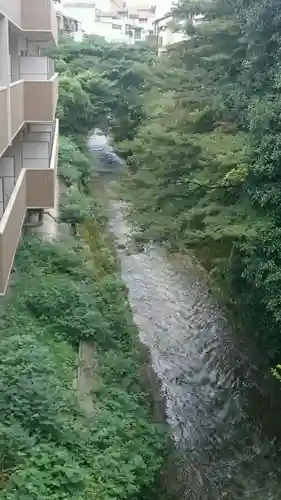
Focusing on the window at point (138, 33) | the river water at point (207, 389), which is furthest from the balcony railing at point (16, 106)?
the window at point (138, 33)

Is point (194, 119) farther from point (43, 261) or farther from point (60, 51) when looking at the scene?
point (60, 51)

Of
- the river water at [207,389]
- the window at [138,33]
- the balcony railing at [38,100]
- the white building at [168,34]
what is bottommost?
the river water at [207,389]

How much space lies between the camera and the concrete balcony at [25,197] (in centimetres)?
798

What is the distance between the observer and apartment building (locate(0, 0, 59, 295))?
858 cm

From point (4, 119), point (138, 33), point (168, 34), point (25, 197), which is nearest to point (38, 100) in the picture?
point (25, 197)

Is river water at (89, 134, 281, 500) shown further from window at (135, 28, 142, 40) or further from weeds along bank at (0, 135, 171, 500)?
window at (135, 28, 142, 40)

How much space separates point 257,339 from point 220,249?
7.14 feet

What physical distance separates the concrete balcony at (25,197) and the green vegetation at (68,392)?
0.98m

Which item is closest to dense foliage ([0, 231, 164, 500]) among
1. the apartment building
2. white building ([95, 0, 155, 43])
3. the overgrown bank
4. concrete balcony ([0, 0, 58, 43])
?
the apartment building

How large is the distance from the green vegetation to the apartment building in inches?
36.2

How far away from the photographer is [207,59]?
43.0ft

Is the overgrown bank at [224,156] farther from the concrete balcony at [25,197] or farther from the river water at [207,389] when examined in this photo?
the concrete balcony at [25,197]

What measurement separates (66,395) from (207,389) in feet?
16.1

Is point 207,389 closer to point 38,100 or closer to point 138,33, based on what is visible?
point 38,100
